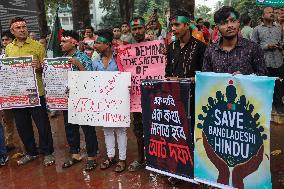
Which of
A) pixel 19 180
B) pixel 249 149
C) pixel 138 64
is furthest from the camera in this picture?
pixel 19 180

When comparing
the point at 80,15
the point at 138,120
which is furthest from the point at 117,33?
the point at 138,120

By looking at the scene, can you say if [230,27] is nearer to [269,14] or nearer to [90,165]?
[90,165]

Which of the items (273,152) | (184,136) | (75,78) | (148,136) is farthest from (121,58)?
(273,152)

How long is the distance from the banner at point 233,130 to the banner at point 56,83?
2341mm

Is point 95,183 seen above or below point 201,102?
below

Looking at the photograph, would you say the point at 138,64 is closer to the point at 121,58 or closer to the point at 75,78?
the point at 121,58

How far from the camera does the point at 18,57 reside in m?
5.79

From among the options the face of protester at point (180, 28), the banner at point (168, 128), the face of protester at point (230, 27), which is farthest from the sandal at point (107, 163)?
the face of protester at point (230, 27)

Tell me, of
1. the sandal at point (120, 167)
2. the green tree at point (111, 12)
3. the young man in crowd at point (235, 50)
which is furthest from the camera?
the green tree at point (111, 12)

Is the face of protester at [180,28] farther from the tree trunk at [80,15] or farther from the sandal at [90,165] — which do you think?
Answer: the tree trunk at [80,15]

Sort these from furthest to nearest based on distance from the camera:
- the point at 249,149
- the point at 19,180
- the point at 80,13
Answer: the point at 80,13, the point at 19,180, the point at 249,149

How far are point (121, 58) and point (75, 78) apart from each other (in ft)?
2.42

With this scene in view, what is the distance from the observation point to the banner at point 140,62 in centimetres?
505

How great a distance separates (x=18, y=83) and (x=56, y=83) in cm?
66
